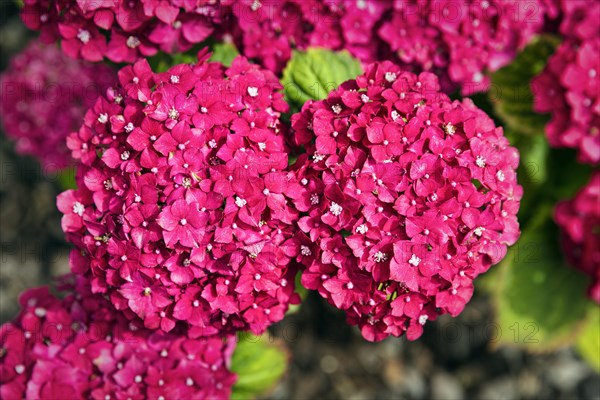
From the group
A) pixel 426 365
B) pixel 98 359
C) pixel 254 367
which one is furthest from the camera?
pixel 426 365

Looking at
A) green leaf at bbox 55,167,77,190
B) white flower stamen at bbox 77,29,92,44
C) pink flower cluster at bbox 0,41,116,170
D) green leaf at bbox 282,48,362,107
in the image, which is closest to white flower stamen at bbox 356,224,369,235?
green leaf at bbox 282,48,362,107

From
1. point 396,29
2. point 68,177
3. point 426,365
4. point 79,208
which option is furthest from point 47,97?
point 426,365

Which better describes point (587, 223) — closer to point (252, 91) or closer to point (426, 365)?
point (426, 365)

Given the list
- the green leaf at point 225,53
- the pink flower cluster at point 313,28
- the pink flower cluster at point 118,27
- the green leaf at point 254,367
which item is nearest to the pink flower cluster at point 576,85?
the pink flower cluster at point 313,28

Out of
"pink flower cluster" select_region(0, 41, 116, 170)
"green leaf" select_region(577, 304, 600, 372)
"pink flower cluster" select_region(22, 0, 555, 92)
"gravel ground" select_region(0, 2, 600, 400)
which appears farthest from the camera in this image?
"gravel ground" select_region(0, 2, 600, 400)

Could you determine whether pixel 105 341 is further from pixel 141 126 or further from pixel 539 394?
pixel 539 394

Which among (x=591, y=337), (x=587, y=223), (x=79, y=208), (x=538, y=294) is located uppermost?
(x=79, y=208)


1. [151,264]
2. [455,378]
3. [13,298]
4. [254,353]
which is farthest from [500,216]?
[13,298]

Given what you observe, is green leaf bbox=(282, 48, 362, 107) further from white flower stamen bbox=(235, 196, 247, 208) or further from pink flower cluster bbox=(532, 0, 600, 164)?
pink flower cluster bbox=(532, 0, 600, 164)
